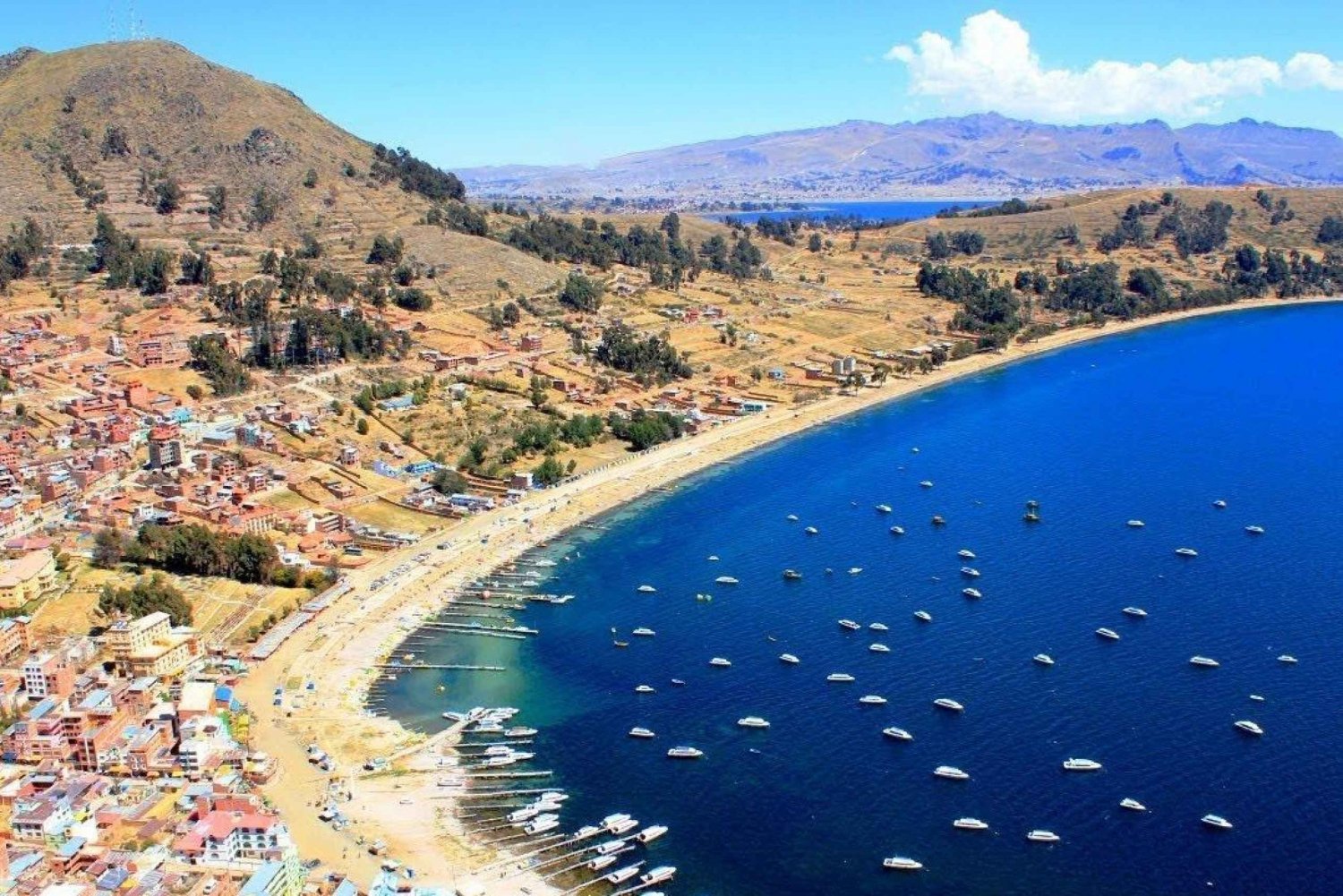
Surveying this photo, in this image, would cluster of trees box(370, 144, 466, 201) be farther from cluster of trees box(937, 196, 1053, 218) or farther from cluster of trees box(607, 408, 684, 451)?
cluster of trees box(937, 196, 1053, 218)

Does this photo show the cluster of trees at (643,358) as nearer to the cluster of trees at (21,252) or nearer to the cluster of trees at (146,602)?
the cluster of trees at (21,252)

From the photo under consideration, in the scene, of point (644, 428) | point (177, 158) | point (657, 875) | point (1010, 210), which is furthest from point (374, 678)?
point (1010, 210)

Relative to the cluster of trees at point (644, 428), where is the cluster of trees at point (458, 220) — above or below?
above

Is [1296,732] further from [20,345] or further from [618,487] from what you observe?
[20,345]

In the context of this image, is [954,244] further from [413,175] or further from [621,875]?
[621,875]

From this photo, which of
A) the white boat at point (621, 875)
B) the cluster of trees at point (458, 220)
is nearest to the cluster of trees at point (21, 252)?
the cluster of trees at point (458, 220)

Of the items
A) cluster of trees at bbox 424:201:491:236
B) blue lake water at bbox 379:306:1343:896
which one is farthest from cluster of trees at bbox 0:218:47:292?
blue lake water at bbox 379:306:1343:896
